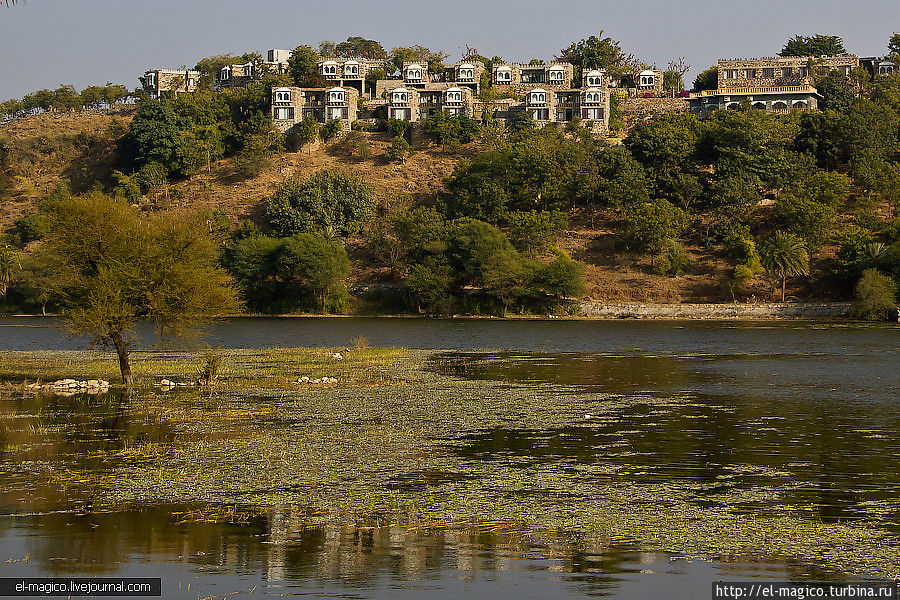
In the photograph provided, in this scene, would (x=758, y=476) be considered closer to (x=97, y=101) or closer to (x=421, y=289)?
(x=421, y=289)

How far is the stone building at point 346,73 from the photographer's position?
528 feet

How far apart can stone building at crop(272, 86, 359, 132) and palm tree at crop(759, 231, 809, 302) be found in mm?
73117

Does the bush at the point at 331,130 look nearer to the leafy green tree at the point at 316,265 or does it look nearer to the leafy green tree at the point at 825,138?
the leafy green tree at the point at 316,265

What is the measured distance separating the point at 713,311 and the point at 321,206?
159 feet

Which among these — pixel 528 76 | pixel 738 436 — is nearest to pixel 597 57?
pixel 528 76

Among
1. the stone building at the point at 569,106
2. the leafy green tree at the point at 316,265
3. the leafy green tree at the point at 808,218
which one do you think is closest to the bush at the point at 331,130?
the stone building at the point at 569,106

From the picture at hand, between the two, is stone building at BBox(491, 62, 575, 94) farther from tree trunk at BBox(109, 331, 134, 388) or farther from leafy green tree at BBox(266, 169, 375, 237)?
tree trunk at BBox(109, 331, 134, 388)

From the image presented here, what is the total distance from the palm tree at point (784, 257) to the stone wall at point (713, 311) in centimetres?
442

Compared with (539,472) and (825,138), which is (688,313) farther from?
(539,472)

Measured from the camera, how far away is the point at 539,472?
70.8 ft

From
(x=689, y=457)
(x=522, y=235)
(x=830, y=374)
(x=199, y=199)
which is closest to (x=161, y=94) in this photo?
(x=199, y=199)

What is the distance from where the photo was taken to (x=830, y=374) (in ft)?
147

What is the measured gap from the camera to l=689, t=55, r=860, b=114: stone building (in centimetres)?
14912

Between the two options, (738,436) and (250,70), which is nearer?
(738,436)
